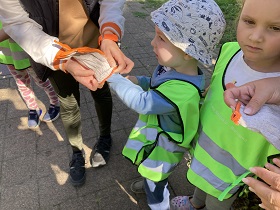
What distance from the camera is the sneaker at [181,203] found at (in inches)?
80.0

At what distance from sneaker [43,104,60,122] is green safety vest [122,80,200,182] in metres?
1.54

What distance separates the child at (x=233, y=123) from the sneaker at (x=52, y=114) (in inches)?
75.3

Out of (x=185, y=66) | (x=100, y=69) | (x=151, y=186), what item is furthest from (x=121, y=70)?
(x=151, y=186)

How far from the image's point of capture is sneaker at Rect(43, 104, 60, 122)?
295 centimetres

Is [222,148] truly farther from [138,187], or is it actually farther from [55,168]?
[55,168]

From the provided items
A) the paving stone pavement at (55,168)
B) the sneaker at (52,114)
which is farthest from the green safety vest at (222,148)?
the sneaker at (52,114)

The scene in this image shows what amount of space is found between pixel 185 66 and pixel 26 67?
65.4 inches

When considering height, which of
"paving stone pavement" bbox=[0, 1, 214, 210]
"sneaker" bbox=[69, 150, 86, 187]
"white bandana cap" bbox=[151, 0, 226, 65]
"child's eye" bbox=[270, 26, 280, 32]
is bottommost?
"paving stone pavement" bbox=[0, 1, 214, 210]

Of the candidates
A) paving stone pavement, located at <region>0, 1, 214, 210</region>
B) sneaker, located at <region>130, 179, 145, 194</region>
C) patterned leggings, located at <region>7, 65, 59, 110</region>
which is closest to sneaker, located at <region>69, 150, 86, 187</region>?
paving stone pavement, located at <region>0, 1, 214, 210</region>

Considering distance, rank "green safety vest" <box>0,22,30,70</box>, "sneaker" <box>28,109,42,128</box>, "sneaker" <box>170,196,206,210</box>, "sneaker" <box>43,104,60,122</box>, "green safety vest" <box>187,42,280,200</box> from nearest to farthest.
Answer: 1. "green safety vest" <box>187,42,280,200</box>
2. "sneaker" <box>170,196,206,210</box>
3. "green safety vest" <box>0,22,30,70</box>
4. "sneaker" <box>28,109,42,128</box>
5. "sneaker" <box>43,104,60,122</box>

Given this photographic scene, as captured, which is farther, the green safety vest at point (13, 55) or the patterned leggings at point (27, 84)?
the patterned leggings at point (27, 84)

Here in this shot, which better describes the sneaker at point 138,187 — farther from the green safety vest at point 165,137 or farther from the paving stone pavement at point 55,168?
the green safety vest at point 165,137

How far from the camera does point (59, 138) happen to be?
9.06 feet

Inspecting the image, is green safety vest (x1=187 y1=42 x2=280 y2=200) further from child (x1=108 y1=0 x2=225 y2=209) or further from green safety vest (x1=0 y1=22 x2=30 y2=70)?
green safety vest (x1=0 y1=22 x2=30 y2=70)
